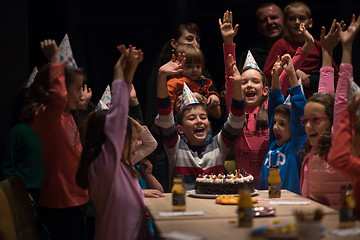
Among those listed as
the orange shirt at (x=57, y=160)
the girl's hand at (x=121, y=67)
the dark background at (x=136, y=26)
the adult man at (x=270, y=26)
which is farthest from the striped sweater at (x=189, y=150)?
the dark background at (x=136, y=26)

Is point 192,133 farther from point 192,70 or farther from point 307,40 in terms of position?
point 307,40

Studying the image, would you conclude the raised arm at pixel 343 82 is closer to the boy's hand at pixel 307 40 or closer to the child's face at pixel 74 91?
the boy's hand at pixel 307 40

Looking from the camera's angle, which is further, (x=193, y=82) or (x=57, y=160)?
(x=193, y=82)

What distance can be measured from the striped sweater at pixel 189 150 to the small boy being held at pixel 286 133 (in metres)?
0.27

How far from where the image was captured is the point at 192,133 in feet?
13.6

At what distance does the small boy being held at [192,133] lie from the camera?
4023mm

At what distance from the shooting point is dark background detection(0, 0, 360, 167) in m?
6.14

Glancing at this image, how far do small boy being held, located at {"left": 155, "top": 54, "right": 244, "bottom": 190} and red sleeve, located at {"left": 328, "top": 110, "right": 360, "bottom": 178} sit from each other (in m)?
1.27

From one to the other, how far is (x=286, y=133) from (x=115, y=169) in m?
1.51


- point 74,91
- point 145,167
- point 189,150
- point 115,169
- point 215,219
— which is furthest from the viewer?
point 145,167

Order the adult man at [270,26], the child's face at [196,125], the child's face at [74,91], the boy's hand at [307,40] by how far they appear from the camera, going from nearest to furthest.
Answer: the child's face at [74,91] < the child's face at [196,125] < the boy's hand at [307,40] < the adult man at [270,26]

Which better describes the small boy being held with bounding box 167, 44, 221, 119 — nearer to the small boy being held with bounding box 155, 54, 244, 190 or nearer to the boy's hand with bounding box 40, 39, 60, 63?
the small boy being held with bounding box 155, 54, 244, 190

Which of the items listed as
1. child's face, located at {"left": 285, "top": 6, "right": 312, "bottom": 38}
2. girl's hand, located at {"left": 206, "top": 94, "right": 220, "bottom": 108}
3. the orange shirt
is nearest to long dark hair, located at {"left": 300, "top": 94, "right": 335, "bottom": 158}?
girl's hand, located at {"left": 206, "top": 94, "right": 220, "bottom": 108}

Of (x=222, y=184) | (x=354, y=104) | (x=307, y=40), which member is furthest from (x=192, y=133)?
(x=354, y=104)
